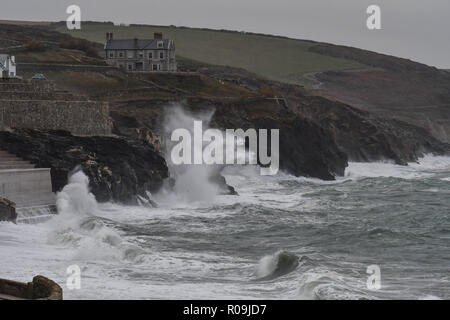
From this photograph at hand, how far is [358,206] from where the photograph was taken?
5056 cm

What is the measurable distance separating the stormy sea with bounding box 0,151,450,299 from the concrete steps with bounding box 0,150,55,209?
3.09 ft

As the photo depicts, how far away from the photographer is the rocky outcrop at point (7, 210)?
114 feet

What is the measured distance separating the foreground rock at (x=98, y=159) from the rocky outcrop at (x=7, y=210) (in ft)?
20.9

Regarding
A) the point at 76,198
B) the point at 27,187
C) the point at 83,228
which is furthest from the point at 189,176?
the point at 83,228

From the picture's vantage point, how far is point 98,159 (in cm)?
4575

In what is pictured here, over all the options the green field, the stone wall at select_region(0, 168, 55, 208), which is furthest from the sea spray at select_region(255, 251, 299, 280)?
the green field

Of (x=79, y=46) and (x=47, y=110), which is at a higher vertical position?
(x=79, y=46)

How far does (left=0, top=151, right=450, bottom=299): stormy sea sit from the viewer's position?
987 inches

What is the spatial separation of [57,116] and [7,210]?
13.6 m

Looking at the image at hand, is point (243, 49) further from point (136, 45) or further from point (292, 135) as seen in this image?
point (292, 135)

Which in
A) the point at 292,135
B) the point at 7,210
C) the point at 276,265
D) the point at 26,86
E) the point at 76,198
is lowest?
the point at 276,265

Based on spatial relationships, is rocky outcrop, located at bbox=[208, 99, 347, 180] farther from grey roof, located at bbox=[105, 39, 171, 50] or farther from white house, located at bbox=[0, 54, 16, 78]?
grey roof, located at bbox=[105, 39, 171, 50]

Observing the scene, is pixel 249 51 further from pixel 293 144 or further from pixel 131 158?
pixel 131 158

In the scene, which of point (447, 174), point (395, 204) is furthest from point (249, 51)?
point (395, 204)
